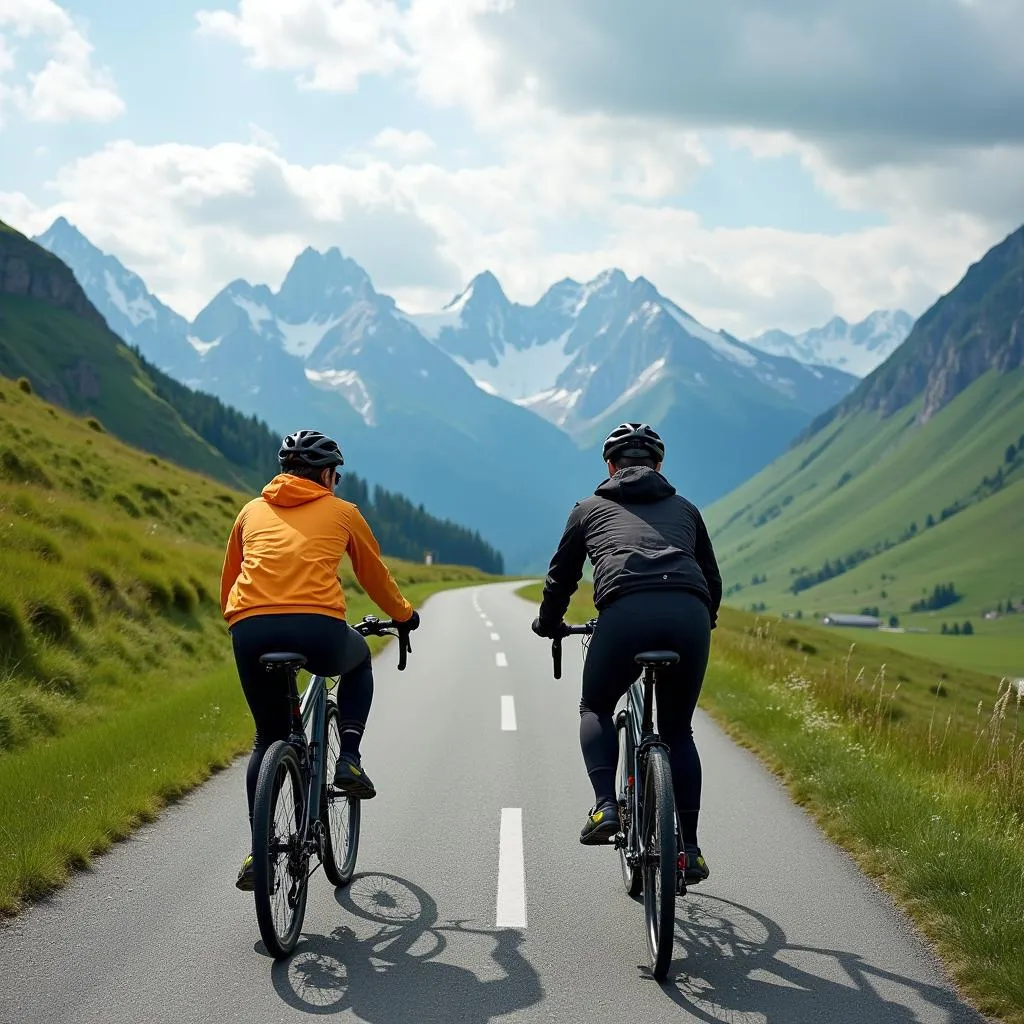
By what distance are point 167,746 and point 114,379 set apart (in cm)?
13693

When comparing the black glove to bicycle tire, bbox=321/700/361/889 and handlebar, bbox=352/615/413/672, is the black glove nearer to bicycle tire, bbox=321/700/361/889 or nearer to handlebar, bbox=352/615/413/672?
handlebar, bbox=352/615/413/672

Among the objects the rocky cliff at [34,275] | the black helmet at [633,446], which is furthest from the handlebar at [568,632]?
the rocky cliff at [34,275]

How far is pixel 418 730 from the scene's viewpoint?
11852 mm

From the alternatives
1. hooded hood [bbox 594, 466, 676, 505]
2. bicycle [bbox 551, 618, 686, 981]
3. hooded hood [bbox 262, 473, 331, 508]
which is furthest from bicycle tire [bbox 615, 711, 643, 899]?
hooded hood [bbox 262, 473, 331, 508]

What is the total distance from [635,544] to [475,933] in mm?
2187

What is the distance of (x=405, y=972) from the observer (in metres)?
4.94

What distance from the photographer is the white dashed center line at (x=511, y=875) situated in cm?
569

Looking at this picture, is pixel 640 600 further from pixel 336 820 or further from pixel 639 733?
pixel 336 820

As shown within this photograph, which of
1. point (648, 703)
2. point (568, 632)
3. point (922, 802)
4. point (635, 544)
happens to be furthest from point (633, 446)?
point (922, 802)

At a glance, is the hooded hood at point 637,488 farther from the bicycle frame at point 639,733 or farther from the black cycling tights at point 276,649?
the black cycling tights at point 276,649

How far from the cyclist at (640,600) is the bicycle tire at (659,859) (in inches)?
10.2

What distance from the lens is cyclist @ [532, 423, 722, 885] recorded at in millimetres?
5324

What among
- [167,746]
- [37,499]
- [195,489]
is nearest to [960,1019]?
[167,746]

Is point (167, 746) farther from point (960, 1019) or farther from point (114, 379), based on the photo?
point (114, 379)
